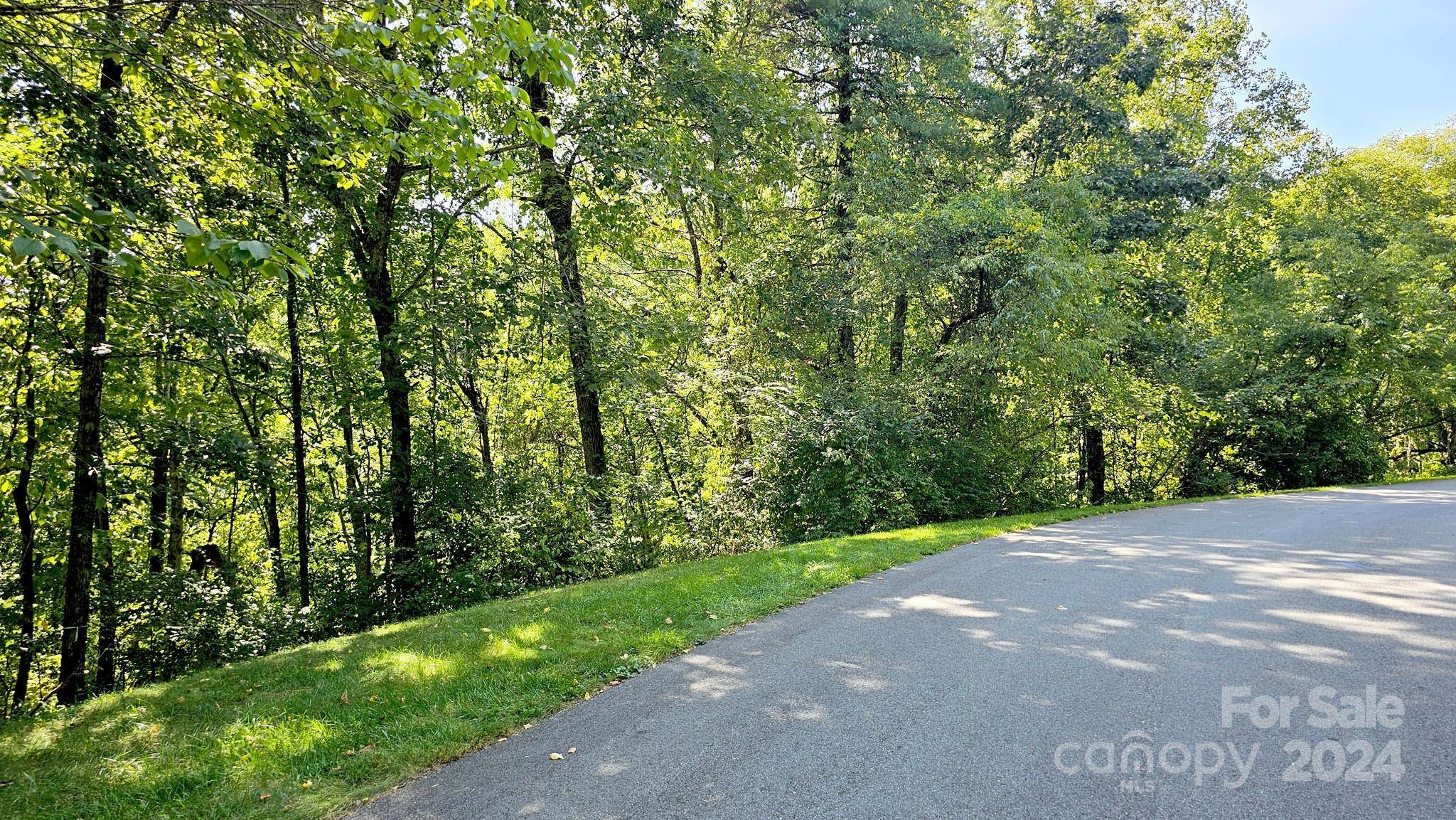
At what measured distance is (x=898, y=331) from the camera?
15875mm

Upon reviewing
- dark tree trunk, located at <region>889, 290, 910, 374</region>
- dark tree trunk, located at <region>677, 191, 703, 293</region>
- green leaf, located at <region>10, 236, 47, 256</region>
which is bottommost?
green leaf, located at <region>10, 236, 47, 256</region>

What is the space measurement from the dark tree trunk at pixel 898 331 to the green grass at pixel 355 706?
9.40 meters

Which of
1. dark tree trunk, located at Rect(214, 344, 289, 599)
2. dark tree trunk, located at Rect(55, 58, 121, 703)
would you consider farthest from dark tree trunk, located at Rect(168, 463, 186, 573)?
dark tree trunk, located at Rect(55, 58, 121, 703)

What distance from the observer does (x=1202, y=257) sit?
1972 cm

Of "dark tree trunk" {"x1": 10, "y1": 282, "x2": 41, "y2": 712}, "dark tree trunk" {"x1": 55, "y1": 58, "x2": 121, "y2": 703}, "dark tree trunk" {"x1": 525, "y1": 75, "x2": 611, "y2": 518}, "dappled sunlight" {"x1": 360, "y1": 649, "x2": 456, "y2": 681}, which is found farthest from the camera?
"dark tree trunk" {"x1": 525, "y1": 75, "x2": 611, "y2": 518}

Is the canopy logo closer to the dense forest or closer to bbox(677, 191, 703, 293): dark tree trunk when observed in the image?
the dense forest

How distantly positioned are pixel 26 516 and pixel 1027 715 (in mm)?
12385

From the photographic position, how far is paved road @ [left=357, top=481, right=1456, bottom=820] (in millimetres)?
2670

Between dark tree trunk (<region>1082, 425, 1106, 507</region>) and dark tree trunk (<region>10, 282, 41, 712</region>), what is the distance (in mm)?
19648

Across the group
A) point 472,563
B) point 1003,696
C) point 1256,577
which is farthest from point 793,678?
point 472,563

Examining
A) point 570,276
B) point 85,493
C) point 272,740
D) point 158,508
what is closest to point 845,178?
point 570,276

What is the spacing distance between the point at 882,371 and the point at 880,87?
6610 millimetres

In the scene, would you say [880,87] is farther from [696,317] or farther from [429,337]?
[429,337]

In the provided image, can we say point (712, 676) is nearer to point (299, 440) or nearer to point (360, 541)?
point (360, 541)
